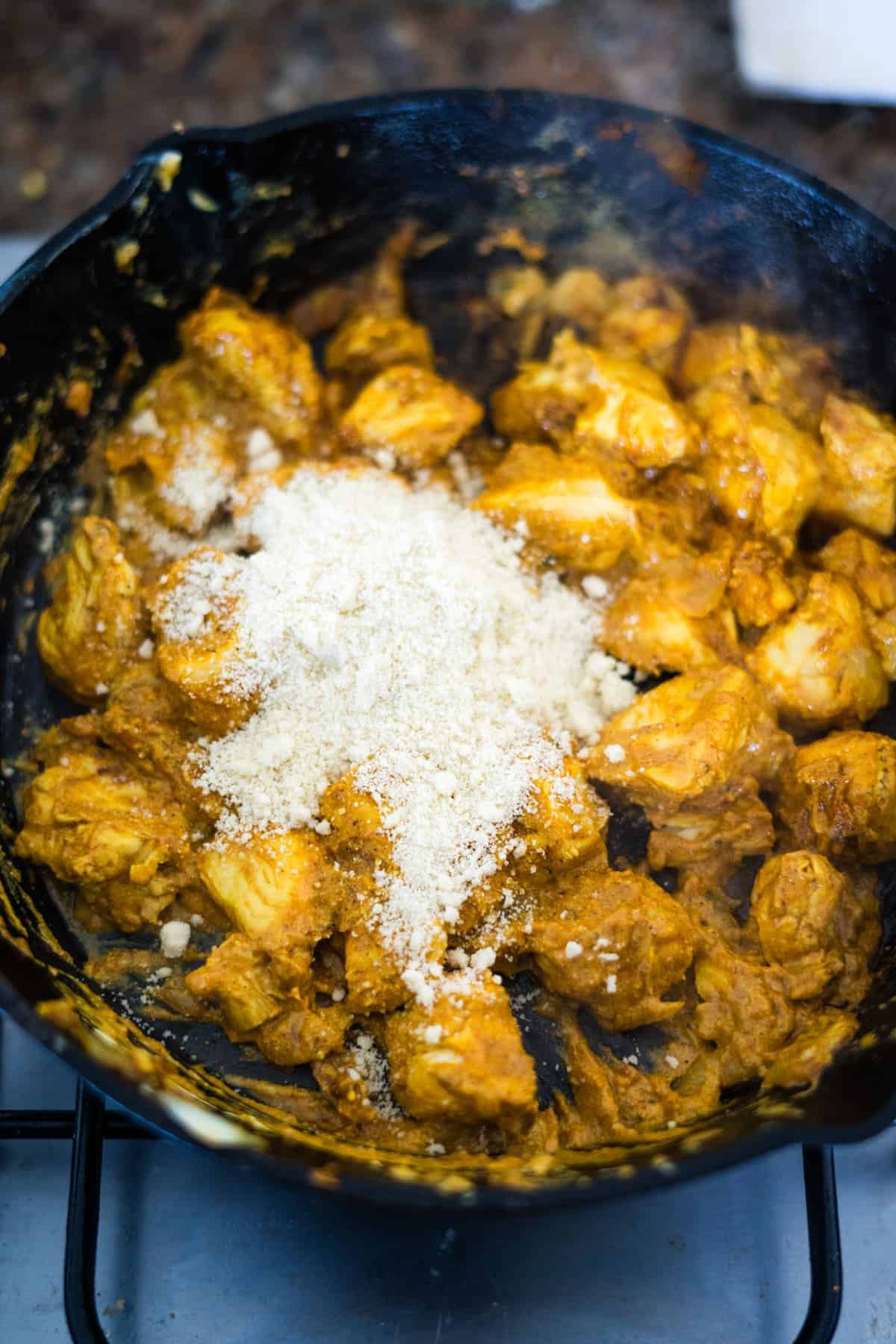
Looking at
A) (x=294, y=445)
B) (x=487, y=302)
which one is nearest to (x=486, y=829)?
(x=294, y=445)

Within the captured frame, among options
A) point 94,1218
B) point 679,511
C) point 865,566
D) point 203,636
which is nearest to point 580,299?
point 679,511

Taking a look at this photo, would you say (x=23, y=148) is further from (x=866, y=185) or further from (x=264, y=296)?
(x=866, y=185)

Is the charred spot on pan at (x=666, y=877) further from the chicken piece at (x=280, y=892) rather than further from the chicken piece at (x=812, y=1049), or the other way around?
the chicken piece at (x=280, y=892)

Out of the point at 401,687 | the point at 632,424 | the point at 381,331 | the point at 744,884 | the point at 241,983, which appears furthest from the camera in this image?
the point at 381,331

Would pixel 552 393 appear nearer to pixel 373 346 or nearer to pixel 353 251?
pixel 373 346

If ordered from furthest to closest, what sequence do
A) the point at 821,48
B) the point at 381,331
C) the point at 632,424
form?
the point at 821,48, the point at 381,331, the point at 632,424

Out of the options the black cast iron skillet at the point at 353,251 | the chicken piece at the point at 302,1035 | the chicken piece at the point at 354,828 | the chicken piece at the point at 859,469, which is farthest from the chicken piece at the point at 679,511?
the chicken piece at the point at 302,1035
